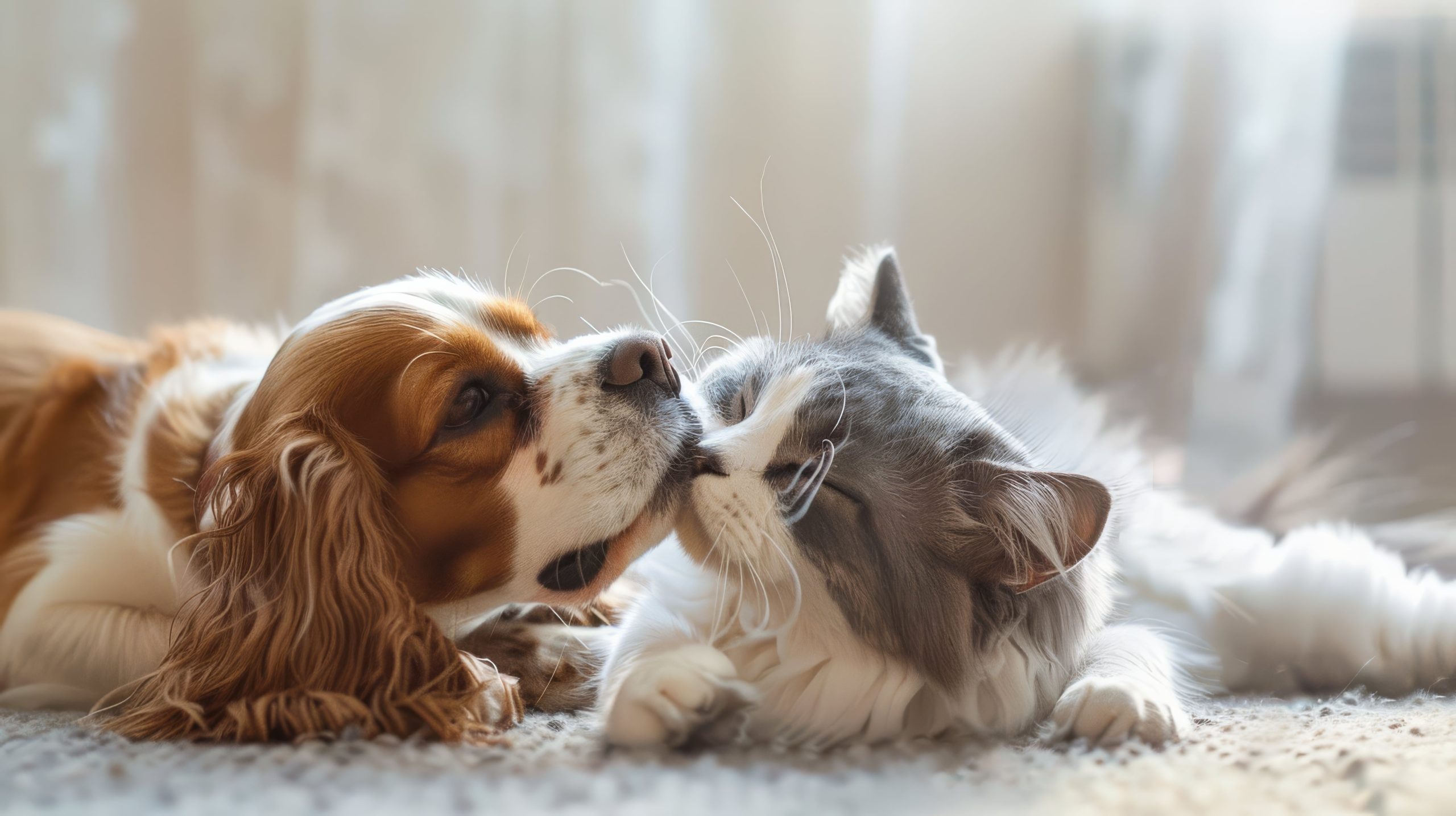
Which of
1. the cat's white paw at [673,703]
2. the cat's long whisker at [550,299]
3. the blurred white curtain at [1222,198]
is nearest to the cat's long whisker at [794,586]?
the cat's white paw at [673,703]

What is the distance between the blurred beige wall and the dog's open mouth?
1.33 meters

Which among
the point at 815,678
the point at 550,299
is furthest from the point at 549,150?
the point at 815,678

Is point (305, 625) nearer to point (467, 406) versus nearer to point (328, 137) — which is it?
point (467, 406)

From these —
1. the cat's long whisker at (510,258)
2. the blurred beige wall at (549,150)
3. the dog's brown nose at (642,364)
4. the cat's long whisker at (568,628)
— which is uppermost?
the blurred beige wall at (549,150)

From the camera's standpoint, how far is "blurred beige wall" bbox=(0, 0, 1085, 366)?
2.58 metres

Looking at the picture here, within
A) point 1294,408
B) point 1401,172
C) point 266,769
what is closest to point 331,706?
point 266,769

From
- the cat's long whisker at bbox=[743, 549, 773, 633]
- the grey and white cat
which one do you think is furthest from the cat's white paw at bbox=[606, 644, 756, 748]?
the cat's long whisker at bbox=[743, 549, 773, 633]

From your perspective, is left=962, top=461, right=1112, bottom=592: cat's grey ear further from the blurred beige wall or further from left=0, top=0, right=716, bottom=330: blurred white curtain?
left=0, top=0, right=716, bottom=330: blurred white curtain

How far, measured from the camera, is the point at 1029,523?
116 centimetres

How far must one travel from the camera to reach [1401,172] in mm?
2514

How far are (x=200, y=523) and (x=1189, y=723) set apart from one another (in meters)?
1.20

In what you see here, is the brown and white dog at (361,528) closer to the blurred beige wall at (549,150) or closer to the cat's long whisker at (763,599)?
the cat's long whisker at (763,599)

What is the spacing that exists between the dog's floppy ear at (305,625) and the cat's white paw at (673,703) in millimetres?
207

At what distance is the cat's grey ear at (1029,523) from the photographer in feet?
3.74
